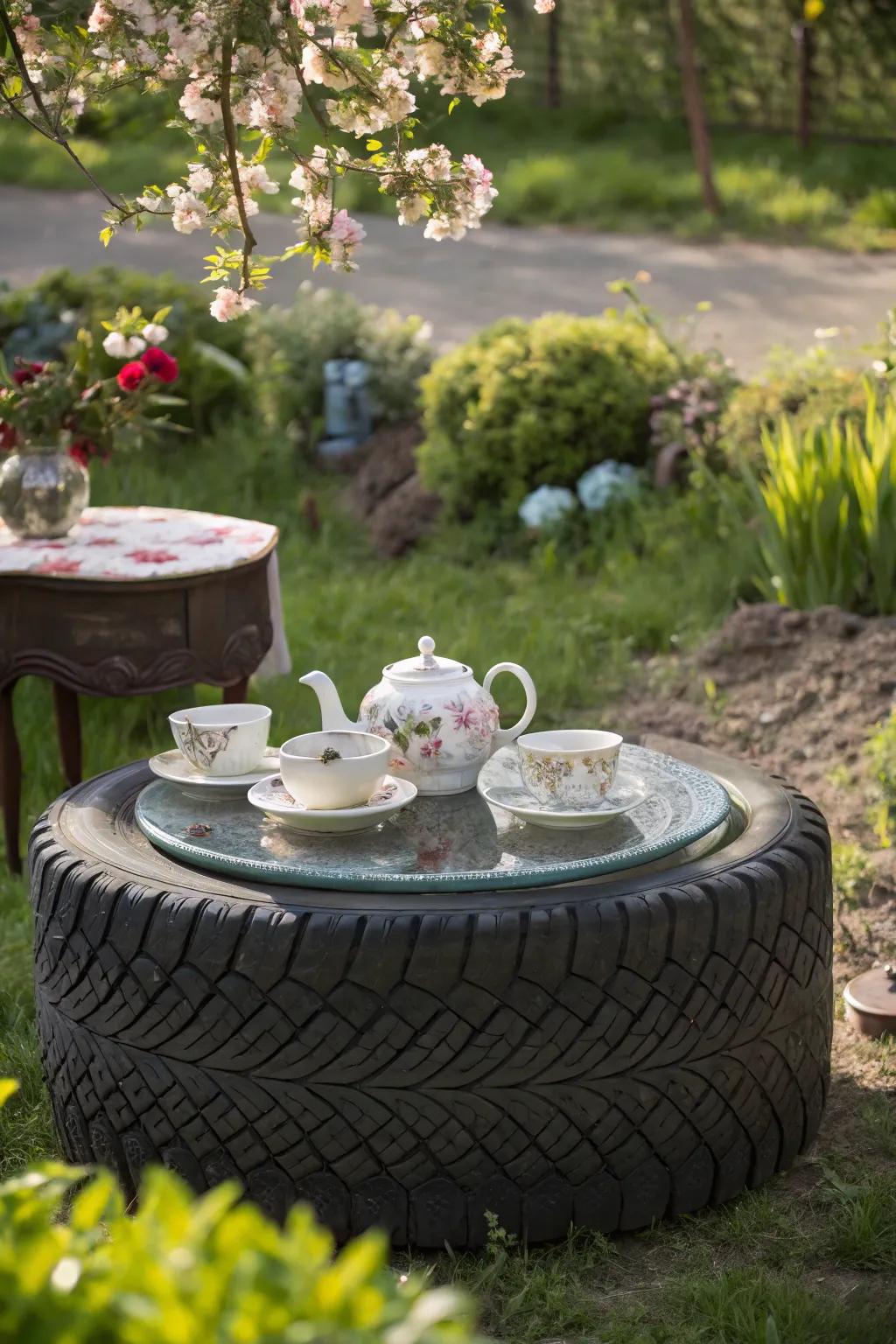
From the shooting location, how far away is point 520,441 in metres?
6.68

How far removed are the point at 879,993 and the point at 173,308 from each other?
589cm

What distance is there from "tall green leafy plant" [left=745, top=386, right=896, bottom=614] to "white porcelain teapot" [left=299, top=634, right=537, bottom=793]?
2270 millimetres

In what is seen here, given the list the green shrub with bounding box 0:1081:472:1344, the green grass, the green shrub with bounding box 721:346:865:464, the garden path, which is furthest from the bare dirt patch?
the green grass

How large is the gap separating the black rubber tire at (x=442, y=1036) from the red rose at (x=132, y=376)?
2377 millimetres

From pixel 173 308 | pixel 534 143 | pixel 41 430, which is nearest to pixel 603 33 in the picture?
pixel 534 143

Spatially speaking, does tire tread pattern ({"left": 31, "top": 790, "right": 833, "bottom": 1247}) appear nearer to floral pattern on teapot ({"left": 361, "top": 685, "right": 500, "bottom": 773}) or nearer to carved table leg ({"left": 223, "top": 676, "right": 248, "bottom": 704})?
floral pattern on teapot ({"left": 361, "top": 685, "right": 500, "bottom": 773})

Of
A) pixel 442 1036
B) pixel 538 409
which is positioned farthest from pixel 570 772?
pixel 538 409

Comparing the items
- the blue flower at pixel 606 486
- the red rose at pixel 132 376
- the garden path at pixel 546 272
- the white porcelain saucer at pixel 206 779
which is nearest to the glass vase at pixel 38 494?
the red rose at pixel 132 376

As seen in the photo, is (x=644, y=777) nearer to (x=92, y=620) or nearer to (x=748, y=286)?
(x=92, y=620)

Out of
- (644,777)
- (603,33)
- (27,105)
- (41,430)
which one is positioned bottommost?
(644,777)

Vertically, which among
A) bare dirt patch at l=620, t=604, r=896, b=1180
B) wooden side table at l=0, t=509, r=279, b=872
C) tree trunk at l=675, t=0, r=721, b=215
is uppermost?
tree trunk at l=675, t=0, r=721, b=215

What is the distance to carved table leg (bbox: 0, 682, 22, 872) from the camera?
4.05 m

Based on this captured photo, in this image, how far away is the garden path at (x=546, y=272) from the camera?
31.2 feet

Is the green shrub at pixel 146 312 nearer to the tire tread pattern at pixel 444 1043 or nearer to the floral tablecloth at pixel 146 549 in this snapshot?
the floral tablecloth at pixel 146 549
